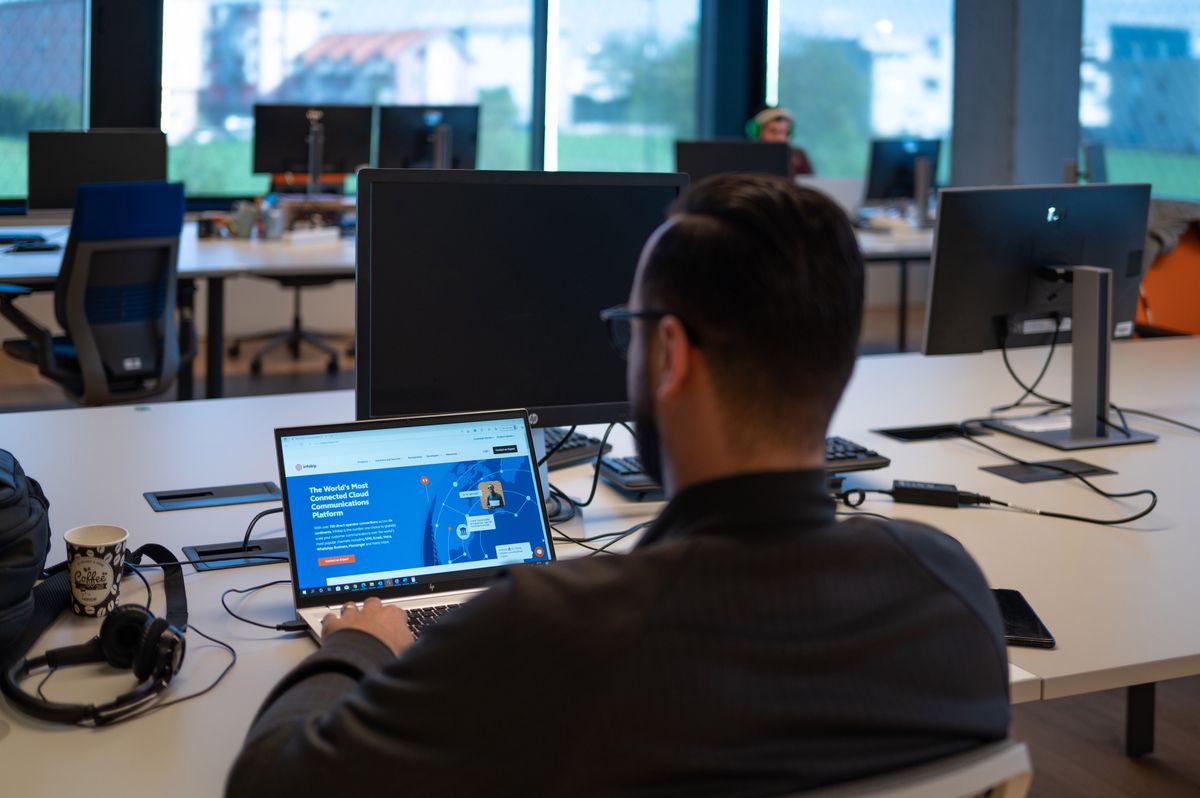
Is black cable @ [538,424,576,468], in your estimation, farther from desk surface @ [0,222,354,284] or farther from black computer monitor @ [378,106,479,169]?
black computer monitor @ [378,106,479,169]

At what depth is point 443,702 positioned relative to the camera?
87cm

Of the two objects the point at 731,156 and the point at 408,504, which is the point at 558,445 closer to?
the point at 408,504

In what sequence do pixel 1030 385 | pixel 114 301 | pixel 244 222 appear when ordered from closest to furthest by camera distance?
1. pixel 1030 385
2. pixel 114 301
3. pixel 244 222

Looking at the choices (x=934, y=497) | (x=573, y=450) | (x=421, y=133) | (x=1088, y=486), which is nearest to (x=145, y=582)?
(x=573, y=450)

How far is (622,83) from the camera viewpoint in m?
8.02

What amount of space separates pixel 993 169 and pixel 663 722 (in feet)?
26.1

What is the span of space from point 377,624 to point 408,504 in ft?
1.03

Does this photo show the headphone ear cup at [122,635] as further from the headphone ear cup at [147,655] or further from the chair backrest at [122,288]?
the chair backrest at [122,288]

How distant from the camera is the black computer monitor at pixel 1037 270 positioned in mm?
2389

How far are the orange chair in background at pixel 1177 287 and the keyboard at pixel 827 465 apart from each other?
2727 millimetres

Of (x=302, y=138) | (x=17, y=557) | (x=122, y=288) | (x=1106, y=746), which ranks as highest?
(x=302, y=138)

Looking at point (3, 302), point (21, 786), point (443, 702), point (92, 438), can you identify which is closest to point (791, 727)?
point (443, 702)

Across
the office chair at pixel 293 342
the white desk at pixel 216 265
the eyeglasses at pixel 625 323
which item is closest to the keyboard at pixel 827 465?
the eyeglasses at pixel 625 323

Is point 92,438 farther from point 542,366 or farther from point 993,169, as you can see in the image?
point 993,169
